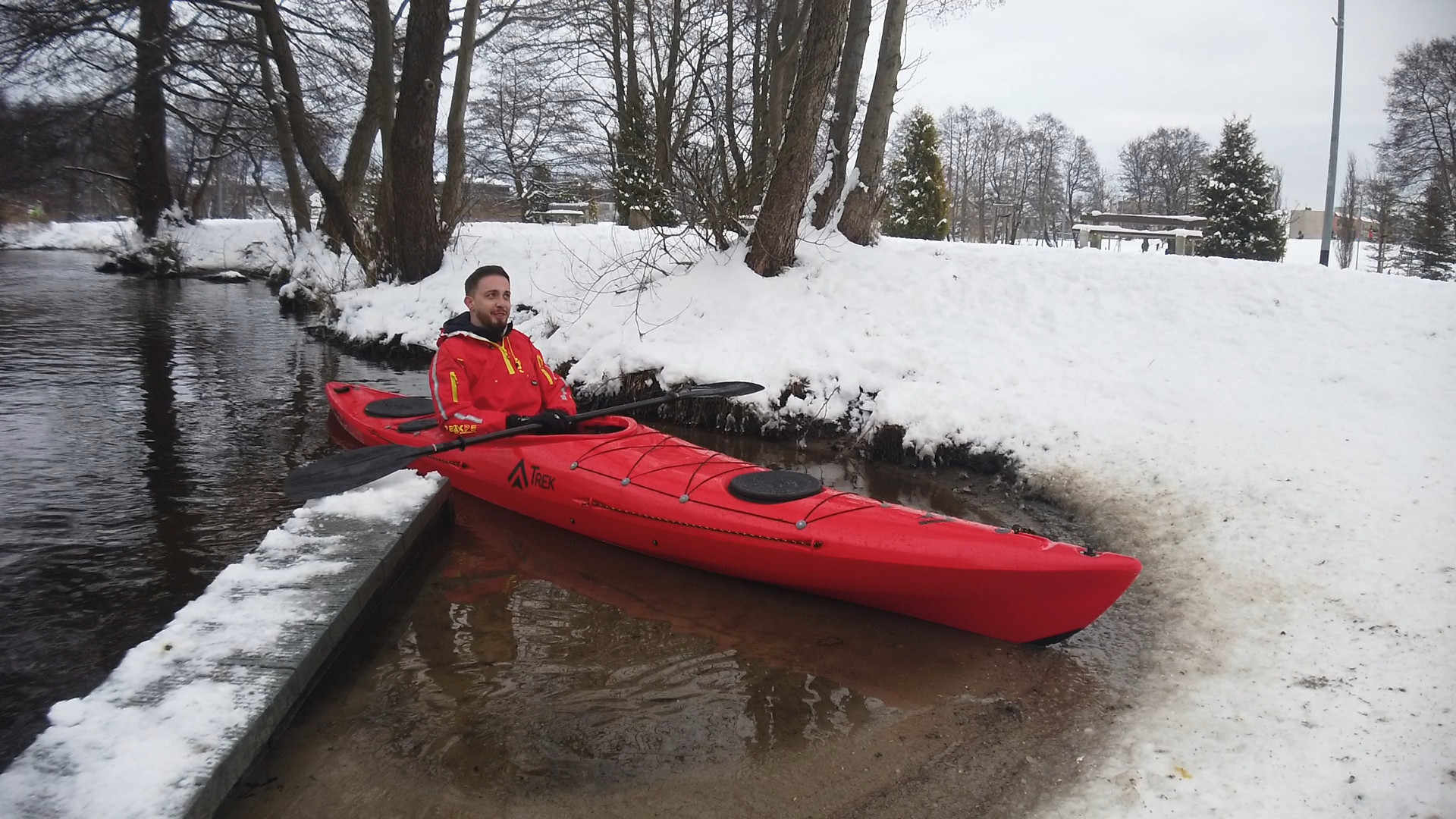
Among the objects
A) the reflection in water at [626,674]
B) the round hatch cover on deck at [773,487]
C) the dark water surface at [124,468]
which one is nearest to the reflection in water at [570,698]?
the reflection in water at [626,674]

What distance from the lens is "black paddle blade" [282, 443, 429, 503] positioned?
3.66m

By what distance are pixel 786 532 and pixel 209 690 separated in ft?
6.61

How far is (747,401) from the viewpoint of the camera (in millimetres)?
6086

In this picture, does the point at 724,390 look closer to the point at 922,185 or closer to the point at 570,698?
the point at 570,698

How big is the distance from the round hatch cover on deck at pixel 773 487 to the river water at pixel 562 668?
450mm

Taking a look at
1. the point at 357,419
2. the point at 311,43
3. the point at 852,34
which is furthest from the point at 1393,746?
the point at 311,43

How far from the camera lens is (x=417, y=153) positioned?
948 cm

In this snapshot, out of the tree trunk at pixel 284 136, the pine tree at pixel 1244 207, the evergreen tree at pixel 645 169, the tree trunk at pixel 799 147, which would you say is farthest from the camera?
the pine tree at pixel 1244 207

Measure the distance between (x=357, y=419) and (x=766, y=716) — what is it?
3779mm

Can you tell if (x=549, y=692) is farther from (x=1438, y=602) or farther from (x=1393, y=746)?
(x=1438, y=602)

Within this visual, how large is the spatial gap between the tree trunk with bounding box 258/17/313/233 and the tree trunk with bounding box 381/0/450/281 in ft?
15.6

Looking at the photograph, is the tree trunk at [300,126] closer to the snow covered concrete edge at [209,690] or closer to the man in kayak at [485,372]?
the man in kayak at [485,372]

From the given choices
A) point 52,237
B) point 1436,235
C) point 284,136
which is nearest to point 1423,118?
point 1436,235

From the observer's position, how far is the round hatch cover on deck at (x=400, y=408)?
531 cm
